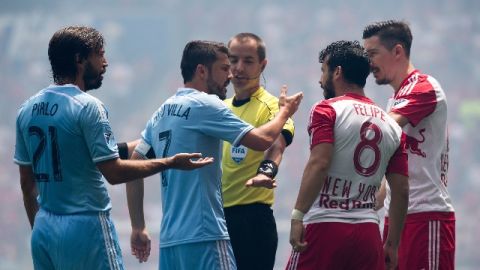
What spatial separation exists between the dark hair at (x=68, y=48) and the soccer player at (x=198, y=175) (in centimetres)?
77

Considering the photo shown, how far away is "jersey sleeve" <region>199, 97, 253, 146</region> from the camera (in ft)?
17.9

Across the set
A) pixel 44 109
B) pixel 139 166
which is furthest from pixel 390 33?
pixel 44 109

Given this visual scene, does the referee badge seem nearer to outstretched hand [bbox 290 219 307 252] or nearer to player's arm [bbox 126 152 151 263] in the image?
player's arm [bbox 126 152 151 263]

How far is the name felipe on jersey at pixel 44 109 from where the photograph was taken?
16.0 ft

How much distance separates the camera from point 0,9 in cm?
4400

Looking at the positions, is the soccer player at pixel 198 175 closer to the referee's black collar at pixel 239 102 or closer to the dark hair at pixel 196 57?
the dark hair at pixel 196 57

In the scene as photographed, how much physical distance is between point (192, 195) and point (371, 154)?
1078 millimetres

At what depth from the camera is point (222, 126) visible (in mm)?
5469

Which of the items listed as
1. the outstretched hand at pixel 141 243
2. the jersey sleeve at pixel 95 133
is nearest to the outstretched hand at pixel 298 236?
the jersey sleeve at pixel 95 133

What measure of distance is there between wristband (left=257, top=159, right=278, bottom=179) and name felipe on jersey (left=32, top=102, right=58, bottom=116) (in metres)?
1.40

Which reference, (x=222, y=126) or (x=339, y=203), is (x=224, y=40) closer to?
(x=222, y=126)

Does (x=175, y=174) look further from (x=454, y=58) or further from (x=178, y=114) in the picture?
(x=454, y=58)

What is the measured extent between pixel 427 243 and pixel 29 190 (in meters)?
2.65

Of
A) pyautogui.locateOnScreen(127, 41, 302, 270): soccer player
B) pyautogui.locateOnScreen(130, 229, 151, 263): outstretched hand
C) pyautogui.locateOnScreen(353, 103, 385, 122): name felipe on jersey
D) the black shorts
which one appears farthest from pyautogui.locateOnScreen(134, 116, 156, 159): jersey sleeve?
pyautogui.locateOnScreen(353, 103, 385, 122): name felipe on jersey
